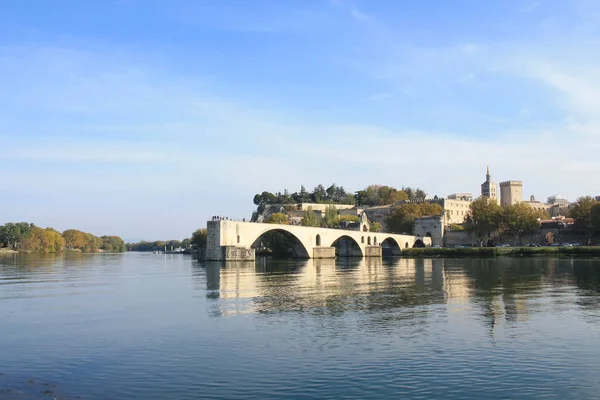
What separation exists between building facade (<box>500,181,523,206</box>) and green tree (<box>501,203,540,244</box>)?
71.8 metres

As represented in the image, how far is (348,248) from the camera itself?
107 metres

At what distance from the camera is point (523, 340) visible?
17.8 meters

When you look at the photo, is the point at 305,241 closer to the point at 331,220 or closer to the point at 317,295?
the point at 331,220

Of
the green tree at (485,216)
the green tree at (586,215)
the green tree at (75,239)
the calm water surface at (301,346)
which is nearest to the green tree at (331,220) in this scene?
the green tree at (485,216)

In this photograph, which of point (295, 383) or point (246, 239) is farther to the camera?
point (246, 239)

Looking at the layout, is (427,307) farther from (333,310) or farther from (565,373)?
(565,373)

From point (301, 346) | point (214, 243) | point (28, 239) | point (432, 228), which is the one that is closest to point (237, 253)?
point (214, 243)

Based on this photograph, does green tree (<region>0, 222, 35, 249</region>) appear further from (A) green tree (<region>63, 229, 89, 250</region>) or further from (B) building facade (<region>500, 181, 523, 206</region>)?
(B) building facade (<region>500, 181, 523, 206</region>)

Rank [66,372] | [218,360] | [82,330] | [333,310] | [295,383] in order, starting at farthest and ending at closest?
[333,310], [82,330], [218,360], [66,372], [295,383]

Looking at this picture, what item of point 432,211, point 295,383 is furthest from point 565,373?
point 432,211

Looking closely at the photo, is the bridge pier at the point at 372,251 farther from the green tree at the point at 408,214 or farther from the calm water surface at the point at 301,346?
the calm water surface at the point at 301,346

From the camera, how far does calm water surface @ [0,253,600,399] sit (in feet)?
42.3

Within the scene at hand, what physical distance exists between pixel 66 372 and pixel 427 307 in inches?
623

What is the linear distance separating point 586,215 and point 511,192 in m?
78.1
